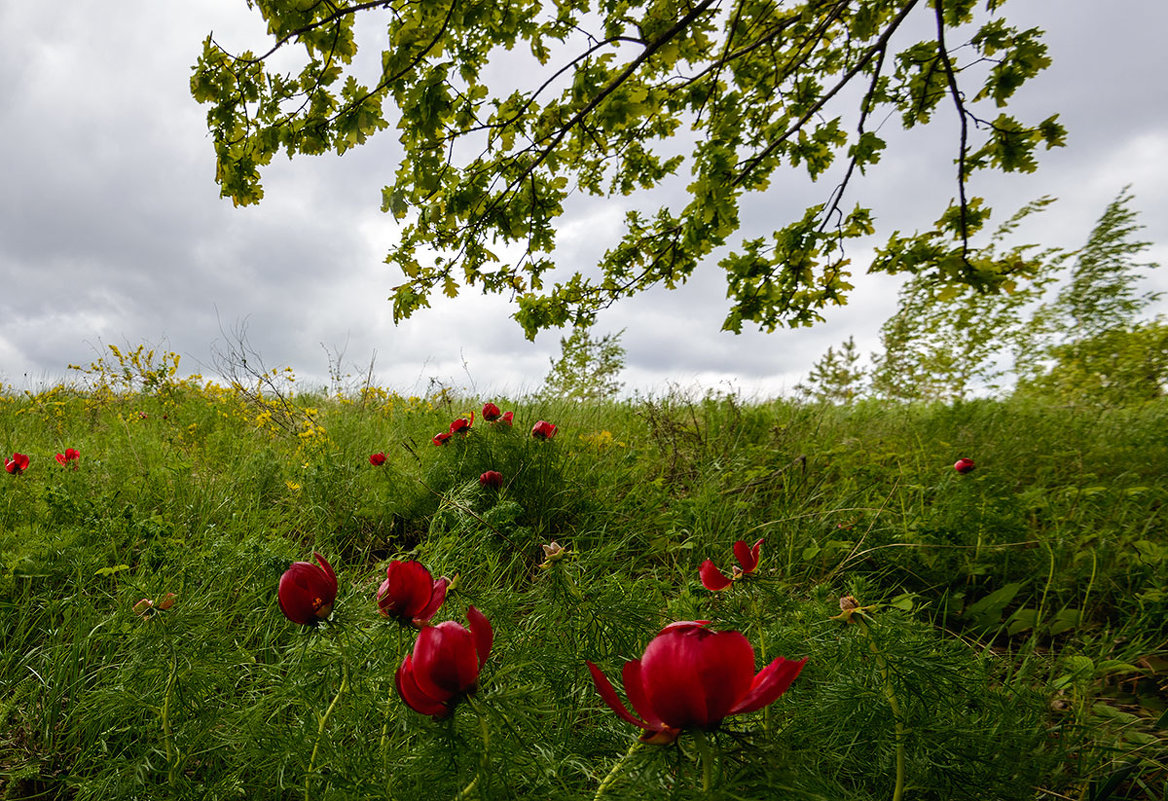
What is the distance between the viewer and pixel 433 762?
0.69 meters

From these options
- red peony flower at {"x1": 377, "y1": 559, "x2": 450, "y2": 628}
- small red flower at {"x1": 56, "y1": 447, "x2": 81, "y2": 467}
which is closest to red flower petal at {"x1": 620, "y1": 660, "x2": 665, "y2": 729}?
red peony flower at {"x1": 377, "y1": 559, "x2": 450, "y2": 628}

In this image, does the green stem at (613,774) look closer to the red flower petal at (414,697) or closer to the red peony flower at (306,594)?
the red flower petal at (414,697)

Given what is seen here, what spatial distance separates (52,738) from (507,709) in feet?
4.96

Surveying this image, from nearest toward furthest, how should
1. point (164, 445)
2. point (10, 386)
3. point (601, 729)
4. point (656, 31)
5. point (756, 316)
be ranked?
point (601, 729)
point (656, 31)
point (756, 316)
point (164, 445)
point (10, 386)

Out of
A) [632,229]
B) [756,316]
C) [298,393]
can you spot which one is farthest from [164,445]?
[756,316]

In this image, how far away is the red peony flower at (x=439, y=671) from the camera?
58 cm

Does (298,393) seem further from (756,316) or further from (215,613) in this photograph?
(756,316)

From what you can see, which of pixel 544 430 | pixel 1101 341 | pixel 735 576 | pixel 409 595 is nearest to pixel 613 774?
pixel 409 595

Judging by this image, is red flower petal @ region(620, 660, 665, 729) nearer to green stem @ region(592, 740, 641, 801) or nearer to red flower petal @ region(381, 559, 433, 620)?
green stem @ region(592, 740, 641, 801)

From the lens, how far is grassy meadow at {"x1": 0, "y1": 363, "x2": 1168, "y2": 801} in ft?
2.98

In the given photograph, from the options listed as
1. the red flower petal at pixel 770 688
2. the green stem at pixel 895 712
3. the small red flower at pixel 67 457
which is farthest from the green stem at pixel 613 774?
the small red flower at pixel 67 457

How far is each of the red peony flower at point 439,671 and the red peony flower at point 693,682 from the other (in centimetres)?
16

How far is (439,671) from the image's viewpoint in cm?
58

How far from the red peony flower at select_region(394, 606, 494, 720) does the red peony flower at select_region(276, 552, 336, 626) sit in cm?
30
